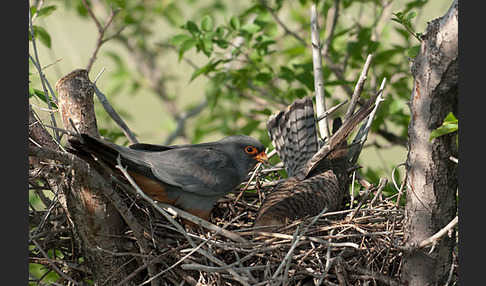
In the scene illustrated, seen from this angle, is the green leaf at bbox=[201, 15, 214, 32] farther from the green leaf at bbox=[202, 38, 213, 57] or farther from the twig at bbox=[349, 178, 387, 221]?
the twig at bbox=[349, 178, 387, 221]

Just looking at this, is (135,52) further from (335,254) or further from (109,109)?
(335,254)

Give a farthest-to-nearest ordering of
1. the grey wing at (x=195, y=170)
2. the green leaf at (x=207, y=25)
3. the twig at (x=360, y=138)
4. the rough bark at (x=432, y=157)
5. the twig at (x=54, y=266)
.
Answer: the green leaf at (x=207, y=25) → the twig at (x=360, y=138) → the grey wing at (x=195, y=170) → the twig at (x=54, y=266) → the rough bark at (x=432, y=157)

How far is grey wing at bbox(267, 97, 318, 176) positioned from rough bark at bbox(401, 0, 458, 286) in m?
2.01

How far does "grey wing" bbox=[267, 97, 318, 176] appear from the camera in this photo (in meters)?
5.23

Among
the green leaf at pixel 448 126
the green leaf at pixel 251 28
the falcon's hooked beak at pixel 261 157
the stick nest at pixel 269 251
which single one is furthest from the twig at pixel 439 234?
the green leaf at pixel 251 28

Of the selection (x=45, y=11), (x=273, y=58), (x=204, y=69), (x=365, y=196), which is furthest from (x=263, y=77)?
(x=273, y=58)

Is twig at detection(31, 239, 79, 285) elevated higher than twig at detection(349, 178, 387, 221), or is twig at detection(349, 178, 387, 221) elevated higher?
twig at detection(349, 178, 387, 221)

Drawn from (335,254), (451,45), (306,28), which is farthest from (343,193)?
(306,28)

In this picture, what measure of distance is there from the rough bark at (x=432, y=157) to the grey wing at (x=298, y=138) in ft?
6.61

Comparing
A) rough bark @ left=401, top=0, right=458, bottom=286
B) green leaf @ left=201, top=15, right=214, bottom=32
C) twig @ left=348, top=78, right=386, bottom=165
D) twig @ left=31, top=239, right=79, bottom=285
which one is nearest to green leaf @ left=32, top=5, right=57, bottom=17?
green leaf @ left=201, top=15, right=214, bottom=32

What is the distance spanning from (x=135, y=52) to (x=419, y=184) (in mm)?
8591

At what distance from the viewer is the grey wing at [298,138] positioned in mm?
5227

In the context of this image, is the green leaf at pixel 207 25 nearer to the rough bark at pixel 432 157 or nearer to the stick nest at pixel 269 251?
the stick nest at pixel 269 251

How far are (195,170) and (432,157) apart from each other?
5.91ft
